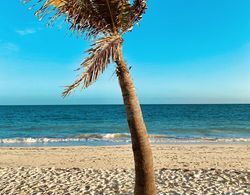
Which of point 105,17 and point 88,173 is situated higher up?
point 105,17

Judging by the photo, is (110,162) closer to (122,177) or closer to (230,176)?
(122,177)

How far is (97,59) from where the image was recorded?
4.52 m

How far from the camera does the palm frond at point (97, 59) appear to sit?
4.53 meters

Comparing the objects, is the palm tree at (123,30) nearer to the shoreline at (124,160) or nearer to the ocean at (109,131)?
the shoreline at (124,160)

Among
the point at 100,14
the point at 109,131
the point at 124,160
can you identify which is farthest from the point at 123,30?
the point at 109,131

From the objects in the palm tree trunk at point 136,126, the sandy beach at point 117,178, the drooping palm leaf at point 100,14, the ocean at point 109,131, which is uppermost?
the drooping palm leaf at point 100,14

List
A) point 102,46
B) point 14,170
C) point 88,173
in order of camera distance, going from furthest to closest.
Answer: point 14,170 → point 88,173 → point 102,46

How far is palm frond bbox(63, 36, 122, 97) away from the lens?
4.53 m

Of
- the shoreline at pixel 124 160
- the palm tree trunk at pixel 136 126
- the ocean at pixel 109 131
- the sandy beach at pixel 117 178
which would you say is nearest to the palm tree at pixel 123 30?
the palm tree trunk at pixel 136 126

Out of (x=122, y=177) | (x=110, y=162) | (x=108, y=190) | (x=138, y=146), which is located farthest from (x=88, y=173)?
(x=138, y=146)

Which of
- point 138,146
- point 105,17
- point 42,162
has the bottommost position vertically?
point 42,162

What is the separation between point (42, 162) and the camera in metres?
14.9

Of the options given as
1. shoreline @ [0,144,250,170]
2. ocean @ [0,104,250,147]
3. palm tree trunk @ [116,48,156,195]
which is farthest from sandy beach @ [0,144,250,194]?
ocean @ [0,104,250,147]

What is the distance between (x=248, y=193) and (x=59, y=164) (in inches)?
326
